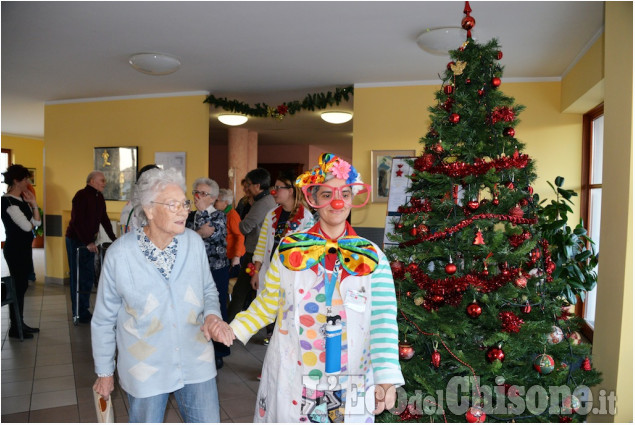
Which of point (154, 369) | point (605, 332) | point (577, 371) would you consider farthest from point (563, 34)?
point (154, 369)

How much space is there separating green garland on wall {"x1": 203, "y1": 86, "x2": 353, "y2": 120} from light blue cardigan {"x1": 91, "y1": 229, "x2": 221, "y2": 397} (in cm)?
431

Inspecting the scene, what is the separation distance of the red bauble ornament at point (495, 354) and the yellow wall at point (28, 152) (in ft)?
37.8

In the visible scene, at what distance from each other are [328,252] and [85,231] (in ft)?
13.9

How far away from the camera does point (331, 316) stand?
1.53m

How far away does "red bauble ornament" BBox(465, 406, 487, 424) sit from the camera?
223cm

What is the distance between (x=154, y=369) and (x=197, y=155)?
5.11m

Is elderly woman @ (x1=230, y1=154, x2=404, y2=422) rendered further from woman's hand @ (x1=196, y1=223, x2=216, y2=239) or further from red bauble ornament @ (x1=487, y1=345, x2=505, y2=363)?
woman's hand @ (x1=196, y1=223, x2=216, y2=239)

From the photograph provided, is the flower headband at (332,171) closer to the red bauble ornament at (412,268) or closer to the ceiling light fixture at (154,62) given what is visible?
the red bauble ornament at (412,268)

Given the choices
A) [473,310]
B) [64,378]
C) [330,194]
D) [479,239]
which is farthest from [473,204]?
[64,378]

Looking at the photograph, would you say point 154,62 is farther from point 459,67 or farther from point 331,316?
point 331,316

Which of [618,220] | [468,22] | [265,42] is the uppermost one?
[265,42]

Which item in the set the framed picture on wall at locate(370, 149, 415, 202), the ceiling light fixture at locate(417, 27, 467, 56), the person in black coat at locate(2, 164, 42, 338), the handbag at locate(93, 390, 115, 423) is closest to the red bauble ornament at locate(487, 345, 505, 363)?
the handbag at locate(93, 390, 115, 423)

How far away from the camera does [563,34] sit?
12.9 feet

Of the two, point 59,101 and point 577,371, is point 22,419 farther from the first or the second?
point 59,101
